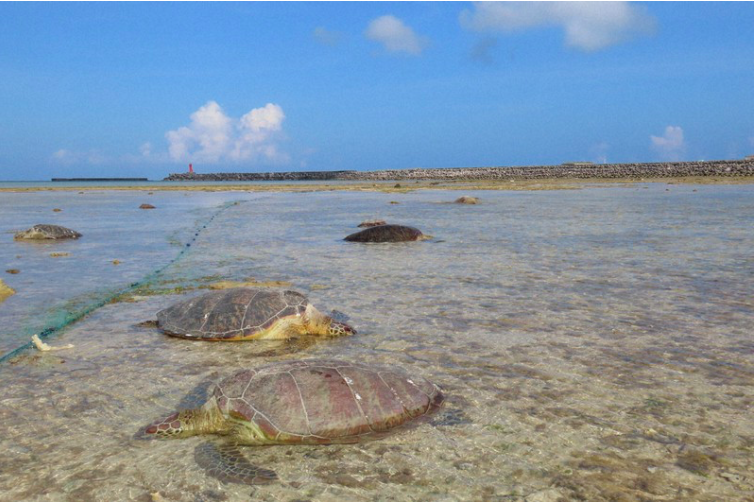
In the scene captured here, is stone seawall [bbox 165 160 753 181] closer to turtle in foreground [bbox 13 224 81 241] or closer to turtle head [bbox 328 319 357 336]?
turtle in foreground [bbox 13 224 81 241]

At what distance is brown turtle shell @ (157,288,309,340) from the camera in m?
7.25

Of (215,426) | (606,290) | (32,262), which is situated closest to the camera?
(215,426)

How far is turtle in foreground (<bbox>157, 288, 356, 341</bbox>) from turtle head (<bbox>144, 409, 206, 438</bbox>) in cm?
245

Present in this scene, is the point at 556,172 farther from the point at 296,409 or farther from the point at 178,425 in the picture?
the point at 178,425

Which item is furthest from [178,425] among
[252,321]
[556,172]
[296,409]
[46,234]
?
[556,172]

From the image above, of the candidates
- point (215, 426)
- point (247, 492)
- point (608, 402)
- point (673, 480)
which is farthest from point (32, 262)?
point (673, 480)

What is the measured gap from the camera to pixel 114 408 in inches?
206

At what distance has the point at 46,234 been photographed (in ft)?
58.1

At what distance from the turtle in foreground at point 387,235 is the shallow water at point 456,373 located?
264 centimetres

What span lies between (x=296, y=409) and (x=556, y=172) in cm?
10467

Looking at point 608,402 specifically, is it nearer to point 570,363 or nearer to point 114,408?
point 570,363

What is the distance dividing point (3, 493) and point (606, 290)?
8484mm

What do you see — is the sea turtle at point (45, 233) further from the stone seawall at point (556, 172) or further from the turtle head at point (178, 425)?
the stone seawall at point (556, 172)

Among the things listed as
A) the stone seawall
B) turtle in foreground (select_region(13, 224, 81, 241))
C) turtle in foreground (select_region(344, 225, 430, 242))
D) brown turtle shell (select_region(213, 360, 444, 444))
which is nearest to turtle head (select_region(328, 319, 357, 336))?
brown turtle shell (select_region(213, 360, 444, 444))
